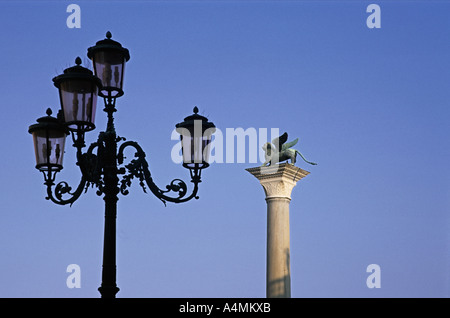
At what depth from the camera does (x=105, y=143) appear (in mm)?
9266

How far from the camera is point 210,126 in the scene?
31.4 feet

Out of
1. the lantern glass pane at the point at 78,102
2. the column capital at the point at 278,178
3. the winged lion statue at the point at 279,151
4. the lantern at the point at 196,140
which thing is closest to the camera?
the lantern glass pane at the point at 78,102

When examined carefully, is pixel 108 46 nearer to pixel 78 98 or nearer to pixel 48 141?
pixel 78 98

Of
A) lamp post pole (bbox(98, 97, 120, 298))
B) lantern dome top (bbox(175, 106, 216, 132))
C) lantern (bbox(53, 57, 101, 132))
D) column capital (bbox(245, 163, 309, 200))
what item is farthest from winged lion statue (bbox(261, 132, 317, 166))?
lantern (bbox(53, 57, 101, 132))

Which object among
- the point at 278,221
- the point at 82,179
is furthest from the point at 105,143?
the point at 278,221

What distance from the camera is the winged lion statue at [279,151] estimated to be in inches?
813

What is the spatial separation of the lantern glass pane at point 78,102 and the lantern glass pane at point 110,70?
0.75m

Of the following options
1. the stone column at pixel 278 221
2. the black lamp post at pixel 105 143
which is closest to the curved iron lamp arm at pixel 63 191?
the black lamp post at pixel 105 143

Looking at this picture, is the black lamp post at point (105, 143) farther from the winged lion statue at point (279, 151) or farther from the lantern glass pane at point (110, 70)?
the winged lion statue at point (279, 151)

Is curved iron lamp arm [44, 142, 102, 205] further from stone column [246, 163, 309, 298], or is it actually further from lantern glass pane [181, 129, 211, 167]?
stone column [246, 163, 309, 298]

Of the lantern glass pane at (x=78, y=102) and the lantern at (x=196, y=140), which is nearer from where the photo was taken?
the lantern glass pane at (x=78, y=102)

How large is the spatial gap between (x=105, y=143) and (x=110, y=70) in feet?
3.23
